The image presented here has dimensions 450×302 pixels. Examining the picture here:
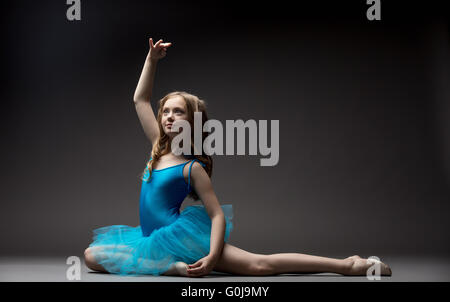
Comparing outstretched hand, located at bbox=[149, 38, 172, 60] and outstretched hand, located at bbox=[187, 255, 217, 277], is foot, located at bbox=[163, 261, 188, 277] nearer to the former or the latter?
outstretched hand, located at bbox=[187, 255, 217, 277]

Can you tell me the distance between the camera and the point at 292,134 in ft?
14.9

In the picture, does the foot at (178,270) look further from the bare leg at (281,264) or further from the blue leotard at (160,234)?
the bare leg at (281,264)

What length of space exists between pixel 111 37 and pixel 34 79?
25.7 inches

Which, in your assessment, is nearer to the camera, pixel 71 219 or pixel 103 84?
pixel 71 219

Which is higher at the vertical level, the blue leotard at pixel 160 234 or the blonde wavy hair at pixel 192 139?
the blonde wavy hair at pixel 192 139

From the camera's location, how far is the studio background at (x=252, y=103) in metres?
4.36

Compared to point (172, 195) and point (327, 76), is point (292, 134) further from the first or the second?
point (172, 195)

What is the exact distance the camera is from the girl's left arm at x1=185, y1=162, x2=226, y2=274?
2.71 meters

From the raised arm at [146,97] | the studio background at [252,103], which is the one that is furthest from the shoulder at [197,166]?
the studio background at [252,103]

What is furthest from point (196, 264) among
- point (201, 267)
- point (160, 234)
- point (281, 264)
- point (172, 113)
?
point (172, 113)

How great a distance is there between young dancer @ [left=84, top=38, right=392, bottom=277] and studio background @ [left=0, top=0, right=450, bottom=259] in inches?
49.7

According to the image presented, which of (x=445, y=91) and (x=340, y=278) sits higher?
(x=445, y=91)

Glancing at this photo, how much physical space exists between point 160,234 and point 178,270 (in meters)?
0.19

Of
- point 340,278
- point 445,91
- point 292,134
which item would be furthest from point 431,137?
point 340,278
